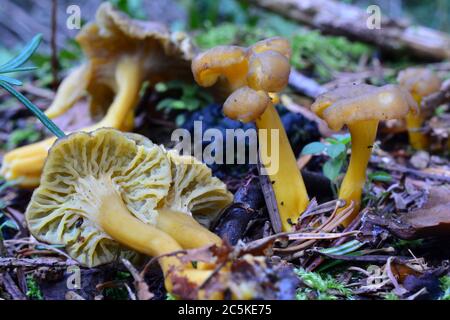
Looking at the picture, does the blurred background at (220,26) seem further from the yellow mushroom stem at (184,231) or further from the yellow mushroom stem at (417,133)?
the yellow mushroom stem at (184,231)

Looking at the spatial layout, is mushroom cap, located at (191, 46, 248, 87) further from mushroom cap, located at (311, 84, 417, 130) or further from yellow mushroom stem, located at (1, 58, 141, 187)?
yellow mushroom stem, located at (1, 58, 141, 187)

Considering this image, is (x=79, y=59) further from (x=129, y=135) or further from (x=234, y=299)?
(x=234, y=299)

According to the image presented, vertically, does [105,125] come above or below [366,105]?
below

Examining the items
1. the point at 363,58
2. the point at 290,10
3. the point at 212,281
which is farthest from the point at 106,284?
the point at 290,10

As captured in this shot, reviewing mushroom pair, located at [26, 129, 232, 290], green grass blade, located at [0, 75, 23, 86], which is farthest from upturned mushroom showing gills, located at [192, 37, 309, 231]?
green grass blade, located at [0, 75, 23, 86]

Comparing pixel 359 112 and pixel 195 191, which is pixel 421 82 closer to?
pixel 359 112

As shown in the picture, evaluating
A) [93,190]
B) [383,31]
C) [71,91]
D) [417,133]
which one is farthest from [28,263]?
[383,31]
